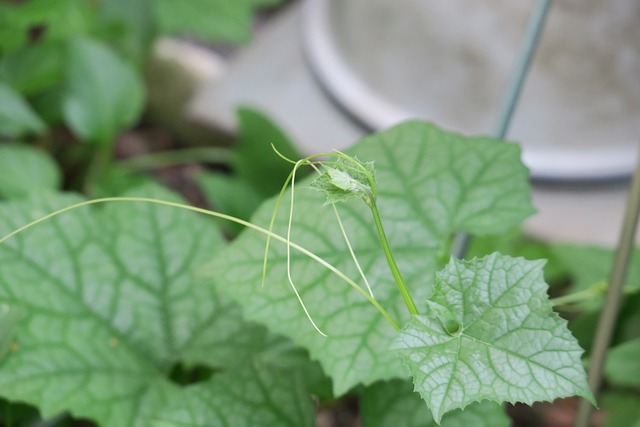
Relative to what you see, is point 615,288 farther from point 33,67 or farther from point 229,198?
point 33,67

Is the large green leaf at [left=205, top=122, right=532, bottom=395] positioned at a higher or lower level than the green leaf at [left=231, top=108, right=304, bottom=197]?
lower

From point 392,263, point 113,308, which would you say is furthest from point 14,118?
point 392,263

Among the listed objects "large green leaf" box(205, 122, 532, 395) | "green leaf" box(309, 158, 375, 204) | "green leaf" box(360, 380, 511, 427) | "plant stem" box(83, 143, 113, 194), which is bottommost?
"green leaf" box(360, 380, 511, 427)

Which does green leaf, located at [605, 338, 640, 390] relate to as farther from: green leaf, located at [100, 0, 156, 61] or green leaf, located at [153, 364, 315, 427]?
green leaf, located at [100, 0, 156, 61]

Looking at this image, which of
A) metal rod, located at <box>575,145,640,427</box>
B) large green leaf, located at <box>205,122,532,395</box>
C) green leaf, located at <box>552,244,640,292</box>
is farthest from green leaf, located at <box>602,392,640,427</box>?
large green leaf, located at <box>205,122,532,395</box>

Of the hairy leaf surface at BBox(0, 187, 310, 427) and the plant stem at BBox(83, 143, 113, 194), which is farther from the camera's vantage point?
the plant stem at BBox(83, 143, 113, 194)

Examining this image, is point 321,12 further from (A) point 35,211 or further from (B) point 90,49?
(A) point 35,211

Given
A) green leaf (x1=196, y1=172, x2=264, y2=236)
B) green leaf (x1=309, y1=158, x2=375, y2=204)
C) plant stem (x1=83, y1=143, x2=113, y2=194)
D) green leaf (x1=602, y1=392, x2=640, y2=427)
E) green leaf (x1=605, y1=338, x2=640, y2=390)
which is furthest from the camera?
plant stem (x1=83, y1=143, x2=113, y2=194)

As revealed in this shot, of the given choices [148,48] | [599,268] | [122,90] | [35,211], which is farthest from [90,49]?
[599,268]
